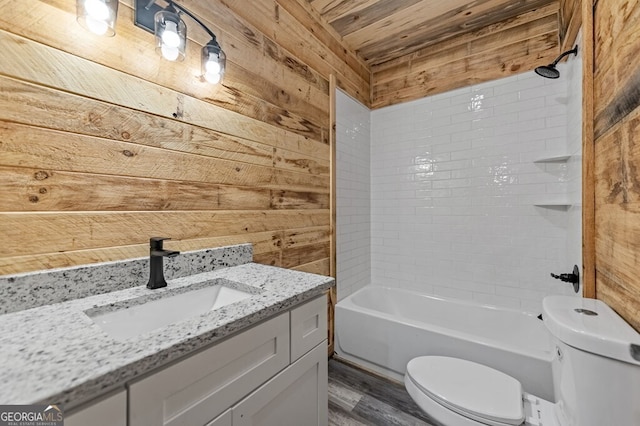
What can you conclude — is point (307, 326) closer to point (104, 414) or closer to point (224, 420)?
point (224, 420)

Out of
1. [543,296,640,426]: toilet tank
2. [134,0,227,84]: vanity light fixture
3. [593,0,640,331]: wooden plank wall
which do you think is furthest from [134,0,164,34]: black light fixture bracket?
[543,296,640,426]: toilet tank

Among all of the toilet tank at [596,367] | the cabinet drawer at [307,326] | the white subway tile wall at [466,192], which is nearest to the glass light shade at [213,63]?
the cabinet drawer at [307,326]

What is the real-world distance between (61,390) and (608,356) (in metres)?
1.28

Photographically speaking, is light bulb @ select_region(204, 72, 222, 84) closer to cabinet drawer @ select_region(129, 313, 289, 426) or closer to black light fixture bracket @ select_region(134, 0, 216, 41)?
black light fixture bracket @ select_region(134, 0, 216, 41)

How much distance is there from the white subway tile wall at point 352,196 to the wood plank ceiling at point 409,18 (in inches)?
20.1

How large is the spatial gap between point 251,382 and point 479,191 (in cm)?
221

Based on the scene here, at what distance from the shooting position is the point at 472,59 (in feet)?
7.38

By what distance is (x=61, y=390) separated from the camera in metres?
0.44

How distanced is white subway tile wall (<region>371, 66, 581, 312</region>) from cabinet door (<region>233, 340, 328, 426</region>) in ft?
5.29

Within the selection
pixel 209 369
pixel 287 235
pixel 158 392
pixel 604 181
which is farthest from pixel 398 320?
pixel 158 392

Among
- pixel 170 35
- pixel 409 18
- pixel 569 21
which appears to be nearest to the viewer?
pixel 170 35

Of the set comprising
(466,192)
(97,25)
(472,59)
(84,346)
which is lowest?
(84,346)

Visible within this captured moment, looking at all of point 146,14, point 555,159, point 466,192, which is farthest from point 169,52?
point 555,159

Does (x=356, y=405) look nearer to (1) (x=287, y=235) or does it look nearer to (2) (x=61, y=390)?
(1) (x=287, y=235)
